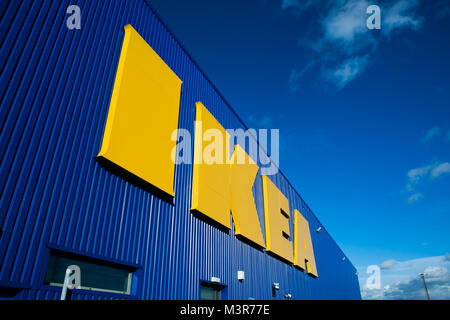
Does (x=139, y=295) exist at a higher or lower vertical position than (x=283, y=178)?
lower

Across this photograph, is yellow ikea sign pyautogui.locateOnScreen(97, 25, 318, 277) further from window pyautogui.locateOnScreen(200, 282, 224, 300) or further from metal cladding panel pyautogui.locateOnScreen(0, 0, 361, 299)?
window pyautogui.locateOnScreen(200, 282, 224, 300)

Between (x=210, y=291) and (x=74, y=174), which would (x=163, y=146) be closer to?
(x=74, y=174)

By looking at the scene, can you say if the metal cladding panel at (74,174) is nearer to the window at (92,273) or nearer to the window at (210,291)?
the window at (92,273)

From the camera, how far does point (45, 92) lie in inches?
225

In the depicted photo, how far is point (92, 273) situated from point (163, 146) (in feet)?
13.0

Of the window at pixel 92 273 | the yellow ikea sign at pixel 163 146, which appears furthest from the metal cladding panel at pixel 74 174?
the yellow ikea sign at pixel 163 146

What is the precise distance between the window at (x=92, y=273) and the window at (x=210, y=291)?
3.43m

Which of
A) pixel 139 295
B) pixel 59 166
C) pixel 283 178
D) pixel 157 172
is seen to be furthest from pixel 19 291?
pixel 283 178

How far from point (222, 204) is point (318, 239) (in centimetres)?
1960

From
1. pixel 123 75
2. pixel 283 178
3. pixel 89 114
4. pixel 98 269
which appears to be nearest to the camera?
pixel 98 269

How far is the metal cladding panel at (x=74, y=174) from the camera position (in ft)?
16.2

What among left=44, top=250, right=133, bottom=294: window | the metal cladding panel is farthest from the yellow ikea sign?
left=44, top=250, right=133, bottom=294: window

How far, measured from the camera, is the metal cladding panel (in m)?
4.93
